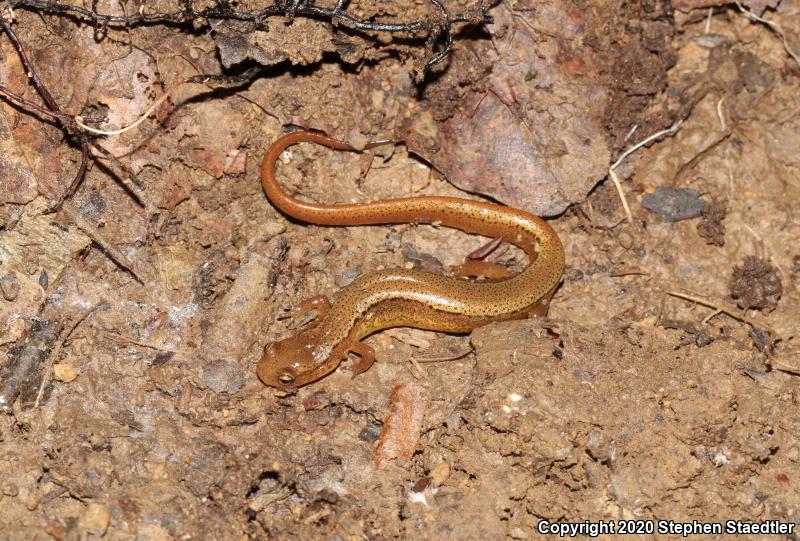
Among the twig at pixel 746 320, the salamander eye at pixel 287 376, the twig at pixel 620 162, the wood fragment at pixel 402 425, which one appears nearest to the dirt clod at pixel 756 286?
the twig at pixel 746 320

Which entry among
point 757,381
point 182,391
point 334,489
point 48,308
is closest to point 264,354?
point 182,391

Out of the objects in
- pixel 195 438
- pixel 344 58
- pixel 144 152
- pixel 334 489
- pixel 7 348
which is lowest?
pixel 334 489

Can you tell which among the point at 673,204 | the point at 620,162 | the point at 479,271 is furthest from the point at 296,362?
the point at 673,204

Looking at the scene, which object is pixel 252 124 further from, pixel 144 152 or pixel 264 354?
pixel 264 354

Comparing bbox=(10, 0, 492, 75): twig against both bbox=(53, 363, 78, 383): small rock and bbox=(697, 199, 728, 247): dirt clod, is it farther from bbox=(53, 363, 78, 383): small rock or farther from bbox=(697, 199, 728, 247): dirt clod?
bbox=(697, 199, 728, 247): dirt clod

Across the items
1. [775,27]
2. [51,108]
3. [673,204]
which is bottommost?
[673,204]

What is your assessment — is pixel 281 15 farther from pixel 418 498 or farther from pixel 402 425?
pixel 418 498

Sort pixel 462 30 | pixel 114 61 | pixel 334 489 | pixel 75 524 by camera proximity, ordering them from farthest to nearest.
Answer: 1. pixel 462 30
2. pixel 114 61
3. pixel 334 489
4. pixel 75 524
